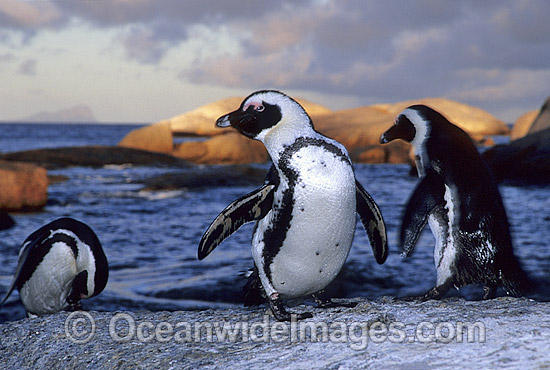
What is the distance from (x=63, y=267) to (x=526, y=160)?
37.4 ft

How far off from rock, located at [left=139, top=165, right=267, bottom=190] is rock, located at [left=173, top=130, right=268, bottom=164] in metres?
6.98

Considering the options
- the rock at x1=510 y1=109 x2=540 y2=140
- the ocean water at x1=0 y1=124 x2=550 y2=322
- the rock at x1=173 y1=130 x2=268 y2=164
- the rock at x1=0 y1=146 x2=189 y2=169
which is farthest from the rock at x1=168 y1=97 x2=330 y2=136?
the ocean water at x1=0 y1=124 x2=550 y2=322

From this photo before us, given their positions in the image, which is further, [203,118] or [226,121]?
[203,118]

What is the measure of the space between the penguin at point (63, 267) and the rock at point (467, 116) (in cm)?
2833

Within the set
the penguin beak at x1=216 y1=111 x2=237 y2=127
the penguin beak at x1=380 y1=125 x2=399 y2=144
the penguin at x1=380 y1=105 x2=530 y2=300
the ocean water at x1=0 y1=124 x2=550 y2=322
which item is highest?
the penguin beak at x1=216 y1=111 x2=237 y2=127

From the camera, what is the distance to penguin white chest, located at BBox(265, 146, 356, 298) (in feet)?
7.91

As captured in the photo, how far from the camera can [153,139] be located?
79.5ft

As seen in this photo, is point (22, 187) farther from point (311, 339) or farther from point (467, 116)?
point (467, 116)

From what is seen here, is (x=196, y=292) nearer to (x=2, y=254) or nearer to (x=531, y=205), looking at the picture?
(x=2, y=254)

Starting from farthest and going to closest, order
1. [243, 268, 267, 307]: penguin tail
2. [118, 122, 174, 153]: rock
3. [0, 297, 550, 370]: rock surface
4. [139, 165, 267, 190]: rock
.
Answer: [118, 122, 174, 153]: rock → [139, 165, 267, 190]: rock → [243, 268, 267, 307]: penguin tail → [0, 297, 550, 370]: rock surface

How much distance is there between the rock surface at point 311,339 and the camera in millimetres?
1913

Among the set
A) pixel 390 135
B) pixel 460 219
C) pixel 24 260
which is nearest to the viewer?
pixel 460 219

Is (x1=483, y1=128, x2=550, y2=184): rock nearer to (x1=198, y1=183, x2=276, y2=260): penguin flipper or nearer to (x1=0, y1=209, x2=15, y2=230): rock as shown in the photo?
(x1=0, y1=209, x2=15, y2=230): rock

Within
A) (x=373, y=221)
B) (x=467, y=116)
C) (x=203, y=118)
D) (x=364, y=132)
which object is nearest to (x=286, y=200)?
(x=373, y=221)
